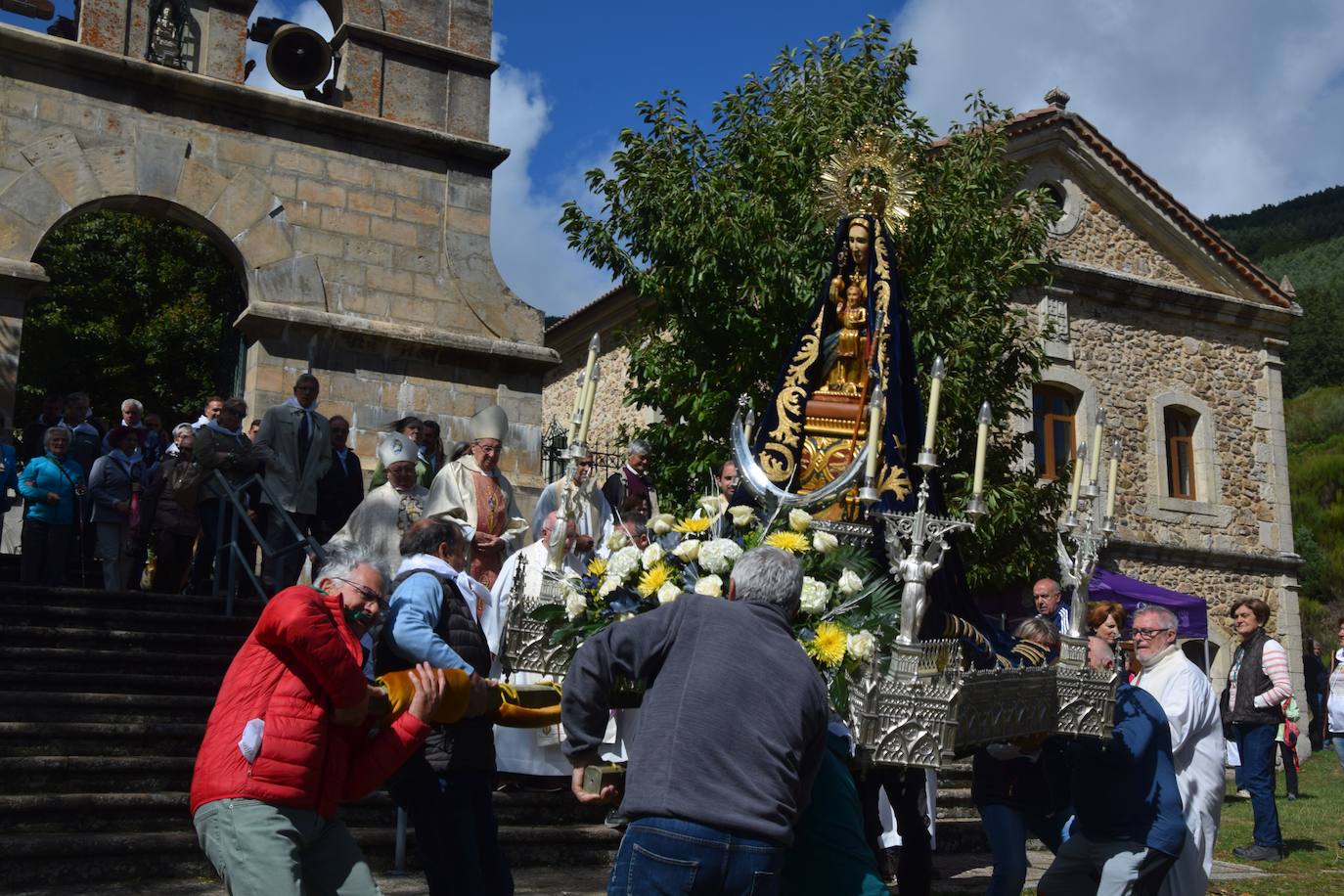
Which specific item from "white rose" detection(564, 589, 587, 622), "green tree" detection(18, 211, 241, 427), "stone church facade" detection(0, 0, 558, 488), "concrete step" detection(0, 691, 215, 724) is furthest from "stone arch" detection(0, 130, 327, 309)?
"green tree" detection(18, 211, 241, 427)

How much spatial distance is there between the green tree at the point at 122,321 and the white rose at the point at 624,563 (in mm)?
20540

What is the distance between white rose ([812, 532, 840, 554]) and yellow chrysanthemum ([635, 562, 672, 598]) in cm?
54

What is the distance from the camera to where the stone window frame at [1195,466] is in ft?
71.4

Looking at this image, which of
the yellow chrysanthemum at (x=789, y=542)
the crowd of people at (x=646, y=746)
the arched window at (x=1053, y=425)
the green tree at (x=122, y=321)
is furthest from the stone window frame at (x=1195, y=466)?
the yellow chrysanthemum at (x=789, y=542)

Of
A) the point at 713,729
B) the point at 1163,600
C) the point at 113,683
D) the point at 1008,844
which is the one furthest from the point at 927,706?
the point at 1163,600

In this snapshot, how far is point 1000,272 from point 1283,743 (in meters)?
5.34

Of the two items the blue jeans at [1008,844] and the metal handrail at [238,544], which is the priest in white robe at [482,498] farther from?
the blue jeans at [1008,844]

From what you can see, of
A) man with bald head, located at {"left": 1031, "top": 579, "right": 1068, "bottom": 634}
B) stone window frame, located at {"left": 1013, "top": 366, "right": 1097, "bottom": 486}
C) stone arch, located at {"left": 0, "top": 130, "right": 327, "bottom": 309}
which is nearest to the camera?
man with bald head, located at {"left": 1031, "top": 579, "right": 1068, "bottom": 634}

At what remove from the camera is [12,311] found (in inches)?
453

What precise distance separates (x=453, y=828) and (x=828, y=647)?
161 centimetres

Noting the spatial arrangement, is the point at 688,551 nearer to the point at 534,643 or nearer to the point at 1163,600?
the point at 534,643

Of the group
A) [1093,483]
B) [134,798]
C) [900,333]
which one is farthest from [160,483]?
[1093,483]

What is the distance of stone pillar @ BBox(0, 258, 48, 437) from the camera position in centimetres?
1127

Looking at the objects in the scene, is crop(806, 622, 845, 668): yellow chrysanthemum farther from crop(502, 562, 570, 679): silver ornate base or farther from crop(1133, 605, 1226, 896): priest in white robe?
crop(1133, 605, 1226, 896): priest in white robe
